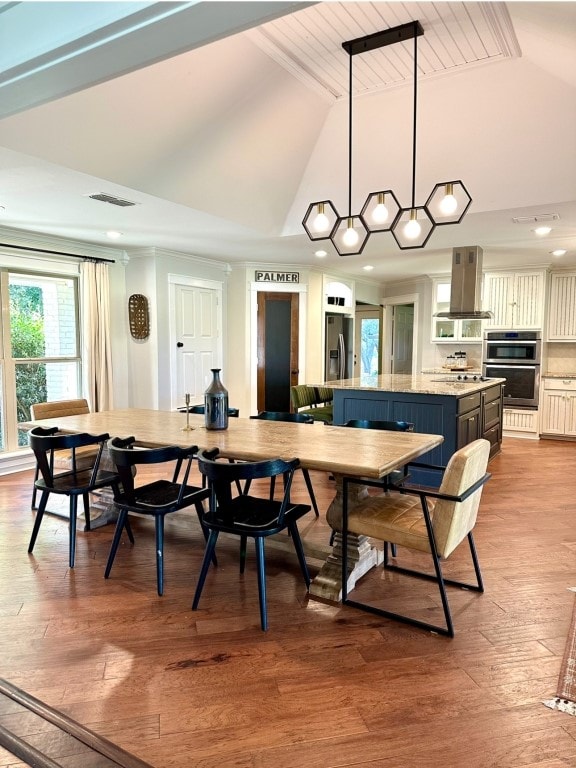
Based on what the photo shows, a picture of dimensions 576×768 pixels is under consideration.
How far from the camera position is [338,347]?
820 centimetres

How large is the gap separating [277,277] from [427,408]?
11.3 feet

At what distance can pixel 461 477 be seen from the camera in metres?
2.18

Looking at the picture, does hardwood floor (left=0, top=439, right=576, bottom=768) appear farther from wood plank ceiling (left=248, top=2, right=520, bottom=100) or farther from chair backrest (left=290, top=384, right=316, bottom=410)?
wood plank ceiling (left=248, top=2, right=520, bottom=100)

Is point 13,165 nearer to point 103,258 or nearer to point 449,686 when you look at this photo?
point 103,258

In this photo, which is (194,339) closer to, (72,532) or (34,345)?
(34,345)

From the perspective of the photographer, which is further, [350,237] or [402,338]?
[402,338]

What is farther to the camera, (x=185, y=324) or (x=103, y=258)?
(x=185, y=324)

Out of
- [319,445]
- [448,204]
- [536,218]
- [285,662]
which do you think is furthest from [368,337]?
[285,662]

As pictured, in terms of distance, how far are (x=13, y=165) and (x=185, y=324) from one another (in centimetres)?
338

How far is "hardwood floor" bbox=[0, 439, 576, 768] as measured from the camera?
5.41ft

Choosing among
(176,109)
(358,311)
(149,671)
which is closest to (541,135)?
(176,109)

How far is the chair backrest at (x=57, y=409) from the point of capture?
13.2 feet

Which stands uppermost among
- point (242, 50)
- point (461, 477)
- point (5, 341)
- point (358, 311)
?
point (242, 50)

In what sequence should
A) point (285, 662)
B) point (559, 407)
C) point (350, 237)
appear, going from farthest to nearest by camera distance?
point (559, 407) → point (350, 237) → point (285, 662)
